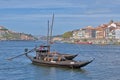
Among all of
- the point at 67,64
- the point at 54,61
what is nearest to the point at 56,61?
the point at 54,61

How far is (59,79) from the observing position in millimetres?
41062

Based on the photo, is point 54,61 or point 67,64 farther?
point 54,61

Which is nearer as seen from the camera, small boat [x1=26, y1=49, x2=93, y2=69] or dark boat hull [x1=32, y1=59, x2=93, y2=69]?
dark boat hull [x1=32, y1=59, x2=93, y2=69]

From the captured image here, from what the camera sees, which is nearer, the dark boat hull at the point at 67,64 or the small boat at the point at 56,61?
the dark boat hull at the point at 67,64

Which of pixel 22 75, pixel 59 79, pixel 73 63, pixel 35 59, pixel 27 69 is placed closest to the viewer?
pixel 59 79

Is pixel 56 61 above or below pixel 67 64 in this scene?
above

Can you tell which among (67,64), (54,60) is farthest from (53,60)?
(67,64)

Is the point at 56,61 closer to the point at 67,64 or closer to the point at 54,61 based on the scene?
the point at 54,61

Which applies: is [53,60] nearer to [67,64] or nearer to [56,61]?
[56,61]

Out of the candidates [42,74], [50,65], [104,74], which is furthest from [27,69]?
[104,74]

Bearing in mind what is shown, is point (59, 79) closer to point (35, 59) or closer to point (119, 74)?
point (119, 74)

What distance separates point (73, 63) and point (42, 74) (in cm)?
434

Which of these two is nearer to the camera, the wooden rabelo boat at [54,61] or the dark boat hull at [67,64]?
the dark boat hull at [67,64]

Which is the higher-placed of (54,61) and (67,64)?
(54,61)
